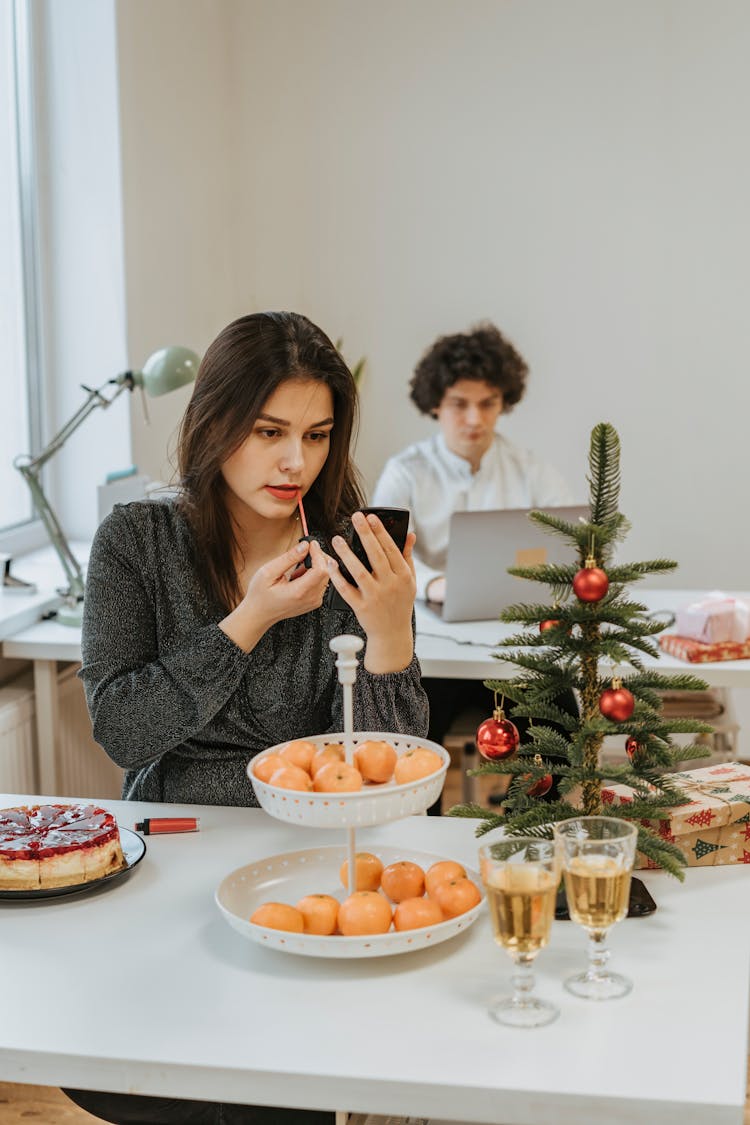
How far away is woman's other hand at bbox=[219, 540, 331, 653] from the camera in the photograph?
148 cm

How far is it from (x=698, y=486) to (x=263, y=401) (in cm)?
299

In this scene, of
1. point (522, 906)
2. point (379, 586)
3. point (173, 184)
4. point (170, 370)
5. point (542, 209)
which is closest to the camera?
point (522, 906)

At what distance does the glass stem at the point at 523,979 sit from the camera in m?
1.05

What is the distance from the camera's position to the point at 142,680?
61.7 inches

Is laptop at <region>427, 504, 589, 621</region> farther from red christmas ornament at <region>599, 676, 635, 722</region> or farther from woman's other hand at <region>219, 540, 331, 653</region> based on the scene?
red christmas ornament at <region>599, 676, 635, 722</region>

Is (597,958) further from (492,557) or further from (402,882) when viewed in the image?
(492,557)

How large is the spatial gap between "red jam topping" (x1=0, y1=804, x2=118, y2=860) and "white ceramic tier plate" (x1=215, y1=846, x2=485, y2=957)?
0.16 m

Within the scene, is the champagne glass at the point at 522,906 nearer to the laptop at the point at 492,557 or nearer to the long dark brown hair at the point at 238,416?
the long dark brown hair at the point at 238,416

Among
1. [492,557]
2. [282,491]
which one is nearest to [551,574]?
[282,491]

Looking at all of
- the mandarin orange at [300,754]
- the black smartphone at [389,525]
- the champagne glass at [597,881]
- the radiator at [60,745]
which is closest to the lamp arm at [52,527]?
the radiator at [60,745]

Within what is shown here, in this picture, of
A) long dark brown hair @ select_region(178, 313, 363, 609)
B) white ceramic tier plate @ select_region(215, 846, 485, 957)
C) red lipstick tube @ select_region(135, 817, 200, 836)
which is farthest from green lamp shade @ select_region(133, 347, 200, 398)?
white ceramic tier plate @ select_region(215, 846, 485, 957)

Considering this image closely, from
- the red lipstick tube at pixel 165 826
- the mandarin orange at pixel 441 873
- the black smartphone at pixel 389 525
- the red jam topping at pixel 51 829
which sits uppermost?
the black smartphone at pixel 389 525

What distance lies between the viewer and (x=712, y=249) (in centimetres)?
421

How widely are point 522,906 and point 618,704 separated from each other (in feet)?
0.85
